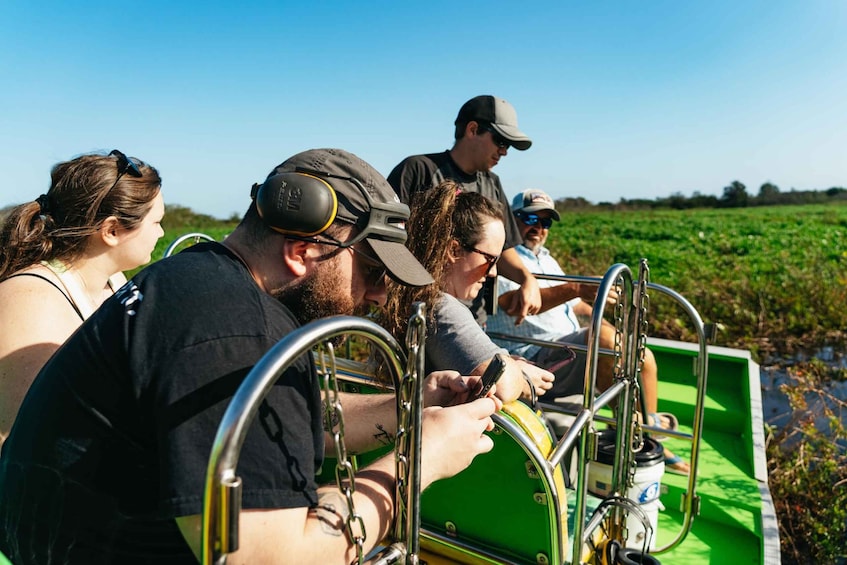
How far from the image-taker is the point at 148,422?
3.23 feet

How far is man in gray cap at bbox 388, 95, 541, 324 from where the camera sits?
3.32 meters

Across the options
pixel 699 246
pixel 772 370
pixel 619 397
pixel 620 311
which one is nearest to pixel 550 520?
pixel 619 397

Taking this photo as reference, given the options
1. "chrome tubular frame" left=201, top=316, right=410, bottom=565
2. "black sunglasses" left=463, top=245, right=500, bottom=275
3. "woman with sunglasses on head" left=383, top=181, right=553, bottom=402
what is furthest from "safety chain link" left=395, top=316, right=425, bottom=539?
"black sunglasses" left=463, top=245, right=500, bottom=275

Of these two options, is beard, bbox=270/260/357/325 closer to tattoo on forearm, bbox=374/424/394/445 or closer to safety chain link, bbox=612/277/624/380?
tattoo on forearm, bbox=374/424/394/445

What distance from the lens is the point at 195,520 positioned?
0.89m

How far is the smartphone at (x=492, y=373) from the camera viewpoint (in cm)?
142

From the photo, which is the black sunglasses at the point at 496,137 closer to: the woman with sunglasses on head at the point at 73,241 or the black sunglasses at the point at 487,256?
the black sunglasses at the point at 487,256

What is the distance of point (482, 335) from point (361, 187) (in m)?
1.00

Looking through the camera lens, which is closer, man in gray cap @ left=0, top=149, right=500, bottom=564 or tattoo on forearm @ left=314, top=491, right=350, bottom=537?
man in gray cap @ left=0, top=149, right=500, bottom=564

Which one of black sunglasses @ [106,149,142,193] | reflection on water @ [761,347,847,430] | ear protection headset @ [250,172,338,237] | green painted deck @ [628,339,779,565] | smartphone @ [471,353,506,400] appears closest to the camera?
ear protection headset @ [250,172,338,237]

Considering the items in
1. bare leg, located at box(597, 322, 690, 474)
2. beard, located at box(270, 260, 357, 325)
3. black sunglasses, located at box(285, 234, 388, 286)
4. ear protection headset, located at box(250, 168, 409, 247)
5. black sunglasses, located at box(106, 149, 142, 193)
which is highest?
black sunglasses, located at box(106, 149, 142, 193)

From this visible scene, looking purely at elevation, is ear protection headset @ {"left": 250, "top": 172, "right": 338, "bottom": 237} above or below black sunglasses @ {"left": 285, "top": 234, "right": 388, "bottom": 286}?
above

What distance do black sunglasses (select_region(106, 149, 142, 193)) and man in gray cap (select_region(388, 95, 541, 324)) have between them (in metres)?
1.42

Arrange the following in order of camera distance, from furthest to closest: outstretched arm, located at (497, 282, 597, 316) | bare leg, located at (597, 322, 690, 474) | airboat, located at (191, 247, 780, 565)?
bare leg, located at (597, 322, 690, 474), outstretched arm, located at (497, 282, 597, 316), airboat, located at (191, 247, 780, 565)
